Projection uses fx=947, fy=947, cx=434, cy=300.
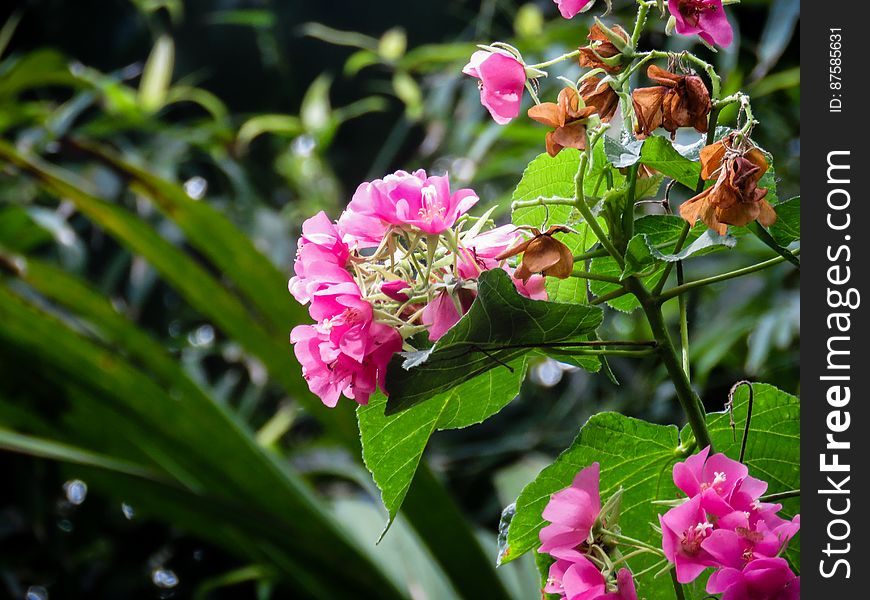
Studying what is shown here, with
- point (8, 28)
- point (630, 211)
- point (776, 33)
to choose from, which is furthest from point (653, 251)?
point (8, 28)

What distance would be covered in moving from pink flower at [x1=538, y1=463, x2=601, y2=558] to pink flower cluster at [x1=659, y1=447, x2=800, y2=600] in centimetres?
2

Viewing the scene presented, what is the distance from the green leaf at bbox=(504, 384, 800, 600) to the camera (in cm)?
29

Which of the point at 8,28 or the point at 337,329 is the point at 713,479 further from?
the point at 8,28

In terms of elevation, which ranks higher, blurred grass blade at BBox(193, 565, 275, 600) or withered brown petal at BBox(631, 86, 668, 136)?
withered brown petal at BBox(631, 86, 668, 136)

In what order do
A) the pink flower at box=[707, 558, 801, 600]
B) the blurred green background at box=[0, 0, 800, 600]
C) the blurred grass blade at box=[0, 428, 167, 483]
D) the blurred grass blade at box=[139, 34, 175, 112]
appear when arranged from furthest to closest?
1. the blurred grass blade at box=[139, 34, 175, 112]
2. the blurred green background at box=[0, 0, 800, 600]
3. the blurred grass blade at box=[0, 428, 167, 483]
4. the pink flower at box=[707, 558, 801, 600]

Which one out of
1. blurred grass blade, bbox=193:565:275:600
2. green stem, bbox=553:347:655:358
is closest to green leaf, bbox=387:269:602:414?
green stem, bbox=553:347:655:358

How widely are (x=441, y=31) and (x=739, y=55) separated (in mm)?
669

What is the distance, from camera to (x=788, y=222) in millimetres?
297

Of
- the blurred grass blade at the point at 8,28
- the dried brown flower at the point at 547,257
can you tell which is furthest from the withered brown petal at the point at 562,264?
the blurred grass blade at the point at 8,28

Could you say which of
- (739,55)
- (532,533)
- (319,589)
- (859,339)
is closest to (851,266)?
(859,339)

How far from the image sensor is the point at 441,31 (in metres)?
1.78

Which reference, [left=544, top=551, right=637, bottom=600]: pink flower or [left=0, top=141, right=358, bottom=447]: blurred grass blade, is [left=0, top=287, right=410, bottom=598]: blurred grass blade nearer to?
[left=0, top=141, right=358, bottom=447]: blurred grass blade

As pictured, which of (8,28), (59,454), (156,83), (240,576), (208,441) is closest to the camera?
(59,454)

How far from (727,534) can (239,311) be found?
787mm
